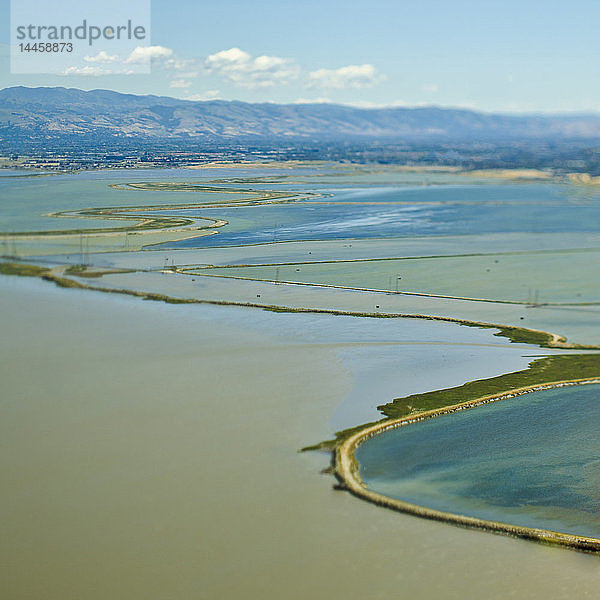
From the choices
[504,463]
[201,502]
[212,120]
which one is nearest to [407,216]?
[504,463]

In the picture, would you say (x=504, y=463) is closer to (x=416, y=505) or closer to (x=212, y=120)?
(x=416, y=505)

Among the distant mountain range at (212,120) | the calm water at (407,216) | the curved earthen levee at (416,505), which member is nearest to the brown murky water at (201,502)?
the curved earthen levee at (416,505)

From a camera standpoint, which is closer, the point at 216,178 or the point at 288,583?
the point at 288,583

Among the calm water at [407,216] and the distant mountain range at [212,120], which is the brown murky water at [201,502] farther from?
the distant mountain range at [212,120]

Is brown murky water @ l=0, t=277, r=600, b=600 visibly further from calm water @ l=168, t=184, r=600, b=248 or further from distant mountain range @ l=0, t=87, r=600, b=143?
distant mountain range @ l=0, t=87, r=600, b=143

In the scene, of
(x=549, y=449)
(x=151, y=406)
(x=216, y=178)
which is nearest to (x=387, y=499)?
(x=549, y=449)

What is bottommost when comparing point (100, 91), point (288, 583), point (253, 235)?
point (288, 583)

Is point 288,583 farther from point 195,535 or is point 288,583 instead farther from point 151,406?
point 151,406
